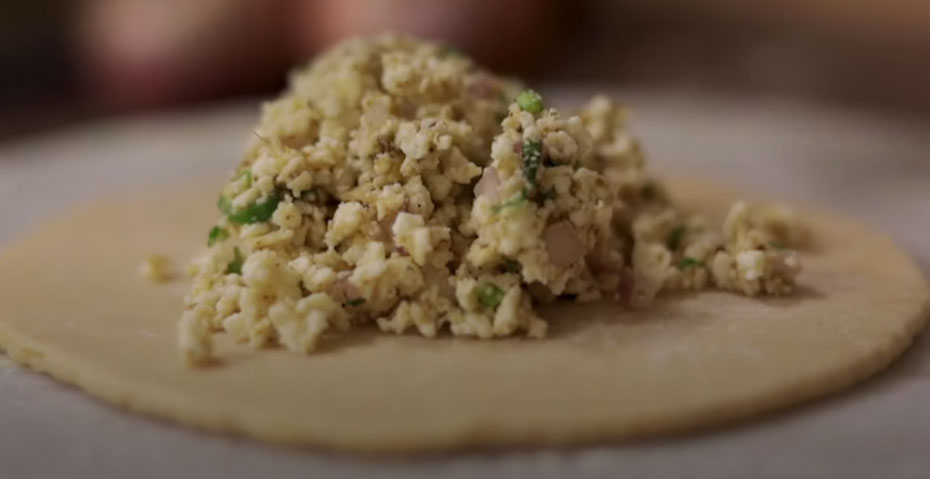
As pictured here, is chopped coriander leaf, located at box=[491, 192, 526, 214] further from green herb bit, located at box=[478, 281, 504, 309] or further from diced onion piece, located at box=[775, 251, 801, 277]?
diced onion piece, located at box=[775, 251, 801, 277]

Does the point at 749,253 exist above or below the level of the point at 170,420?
above

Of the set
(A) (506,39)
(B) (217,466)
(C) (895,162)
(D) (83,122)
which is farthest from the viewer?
(D) (83,122)

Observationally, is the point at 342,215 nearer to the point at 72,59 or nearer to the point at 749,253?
the point at 749,253

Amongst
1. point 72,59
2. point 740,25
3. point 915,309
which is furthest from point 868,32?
point 72,59

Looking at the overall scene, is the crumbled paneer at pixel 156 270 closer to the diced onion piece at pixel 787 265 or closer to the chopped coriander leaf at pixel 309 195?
the chopped coriander leaf at pixel 309 195

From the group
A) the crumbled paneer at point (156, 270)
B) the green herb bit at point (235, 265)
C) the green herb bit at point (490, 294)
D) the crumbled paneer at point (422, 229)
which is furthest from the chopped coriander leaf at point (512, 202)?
the crumbled paneer at point (156, 270)

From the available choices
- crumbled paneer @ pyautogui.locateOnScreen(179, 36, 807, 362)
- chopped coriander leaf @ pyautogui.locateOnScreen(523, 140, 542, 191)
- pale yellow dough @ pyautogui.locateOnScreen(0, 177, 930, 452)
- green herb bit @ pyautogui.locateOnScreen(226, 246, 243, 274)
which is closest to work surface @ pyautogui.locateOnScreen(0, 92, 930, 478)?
pale yellow dough @ pyautogui.locateOnScreen(0, 177, 930, 452)
